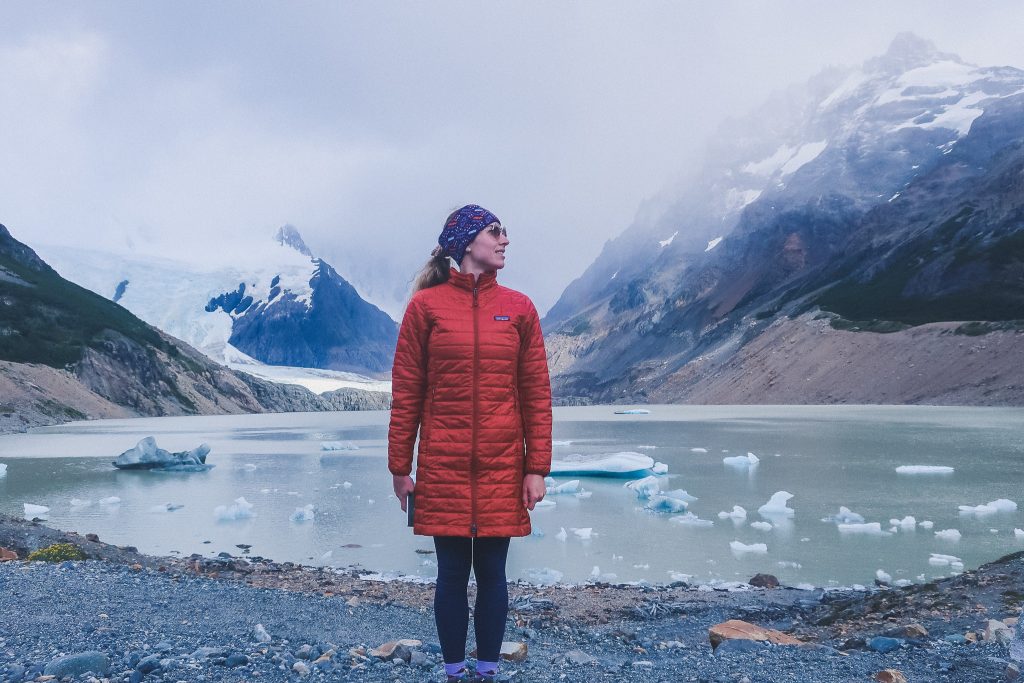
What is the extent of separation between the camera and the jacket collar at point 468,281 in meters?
4.29

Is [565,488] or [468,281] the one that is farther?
[565,488]

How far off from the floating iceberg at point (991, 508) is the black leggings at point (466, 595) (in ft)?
46.0

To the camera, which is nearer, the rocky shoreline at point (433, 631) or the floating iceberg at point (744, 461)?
the rocky shoreline at point (433, 631)

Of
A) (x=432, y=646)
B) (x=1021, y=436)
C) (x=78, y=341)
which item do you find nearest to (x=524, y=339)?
(x=432, y=646)

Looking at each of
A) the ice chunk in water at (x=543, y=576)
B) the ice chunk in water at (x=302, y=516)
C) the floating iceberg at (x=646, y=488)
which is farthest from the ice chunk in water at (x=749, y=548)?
the ice chunk in water at (x=302, y=516)

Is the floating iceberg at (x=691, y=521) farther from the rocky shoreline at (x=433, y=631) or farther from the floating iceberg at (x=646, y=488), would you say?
the rocky shoreline at (x=433, y=631)

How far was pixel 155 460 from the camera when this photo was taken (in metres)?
28.3

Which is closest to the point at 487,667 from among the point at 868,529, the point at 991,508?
the point at 868,529

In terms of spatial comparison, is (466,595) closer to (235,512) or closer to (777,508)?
(777,508)

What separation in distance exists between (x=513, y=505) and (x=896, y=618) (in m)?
4.83

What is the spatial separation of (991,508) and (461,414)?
48.4 feet

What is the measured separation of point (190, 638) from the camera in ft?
17.9

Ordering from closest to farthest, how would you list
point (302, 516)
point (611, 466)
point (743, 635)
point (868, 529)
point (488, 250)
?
1. point (488, 250)
2. point (743, 635)
3. point (868, 529)
4. point (302, 516)
5. point (611, 466)

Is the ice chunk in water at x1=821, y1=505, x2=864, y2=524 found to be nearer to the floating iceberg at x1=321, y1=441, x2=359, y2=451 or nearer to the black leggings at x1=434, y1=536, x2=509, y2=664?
the black leggings at x1=434, y1=536, x2=509, y2=664
